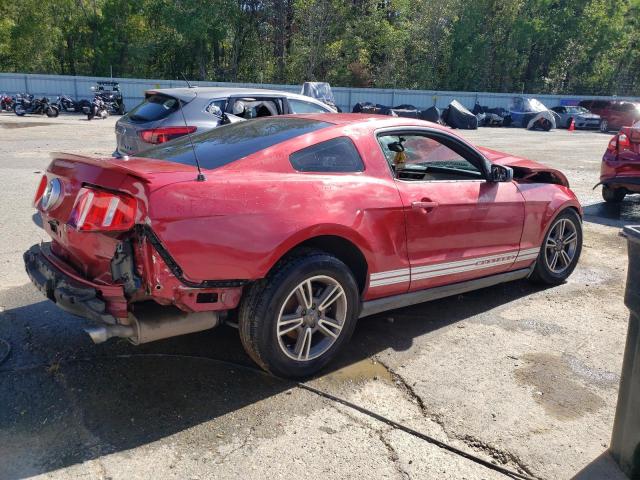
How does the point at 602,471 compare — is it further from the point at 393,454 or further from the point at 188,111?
the point at 188,111

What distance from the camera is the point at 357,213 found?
367 cm

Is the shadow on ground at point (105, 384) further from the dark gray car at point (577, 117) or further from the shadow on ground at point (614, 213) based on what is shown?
the dark gray car at point (577, 117)

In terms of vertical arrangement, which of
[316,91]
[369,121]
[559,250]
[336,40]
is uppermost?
[336,40]

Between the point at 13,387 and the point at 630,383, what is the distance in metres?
3.35

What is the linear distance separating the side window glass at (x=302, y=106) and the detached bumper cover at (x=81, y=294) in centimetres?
590

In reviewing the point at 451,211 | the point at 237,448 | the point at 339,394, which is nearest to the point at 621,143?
the point at 451,211

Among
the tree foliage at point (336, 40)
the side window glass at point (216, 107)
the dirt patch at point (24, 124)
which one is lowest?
the dirt patch at point (24, 124)

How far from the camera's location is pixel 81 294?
315 centimetres

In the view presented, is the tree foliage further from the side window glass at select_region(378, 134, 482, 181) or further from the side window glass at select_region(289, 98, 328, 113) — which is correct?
the side window glass at select_region(378, 134, 482, 181)

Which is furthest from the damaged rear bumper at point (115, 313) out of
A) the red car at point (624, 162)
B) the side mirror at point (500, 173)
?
the red car at point (624, 162)

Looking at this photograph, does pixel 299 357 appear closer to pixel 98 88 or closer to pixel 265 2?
pixel 98 88

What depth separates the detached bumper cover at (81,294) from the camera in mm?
3084

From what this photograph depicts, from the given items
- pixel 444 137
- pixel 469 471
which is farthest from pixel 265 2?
pixel 469 471

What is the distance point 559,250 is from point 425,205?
6.97 ft
